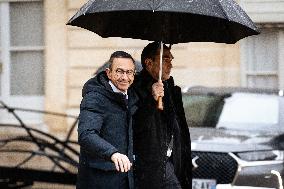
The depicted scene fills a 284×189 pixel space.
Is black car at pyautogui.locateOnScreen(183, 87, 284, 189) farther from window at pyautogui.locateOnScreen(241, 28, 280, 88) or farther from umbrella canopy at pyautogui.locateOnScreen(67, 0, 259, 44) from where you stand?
window at pyautogui.locateOnScreen(241, 28, 280, 88)

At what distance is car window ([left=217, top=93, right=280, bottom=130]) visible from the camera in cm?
822

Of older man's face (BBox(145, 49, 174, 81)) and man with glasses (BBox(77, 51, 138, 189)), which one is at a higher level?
older man's face (BBox(145, 49, 174, 81))

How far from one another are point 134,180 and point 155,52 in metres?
0.78

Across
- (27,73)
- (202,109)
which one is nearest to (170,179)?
(202,109)

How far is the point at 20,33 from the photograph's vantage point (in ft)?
46.3

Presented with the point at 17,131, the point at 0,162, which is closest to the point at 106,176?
Answer: the point at 0,162

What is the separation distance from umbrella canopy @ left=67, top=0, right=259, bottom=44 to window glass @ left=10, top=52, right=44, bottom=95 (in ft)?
28.4

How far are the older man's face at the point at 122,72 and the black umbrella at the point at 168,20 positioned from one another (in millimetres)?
232

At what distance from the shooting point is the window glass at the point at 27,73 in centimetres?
1410

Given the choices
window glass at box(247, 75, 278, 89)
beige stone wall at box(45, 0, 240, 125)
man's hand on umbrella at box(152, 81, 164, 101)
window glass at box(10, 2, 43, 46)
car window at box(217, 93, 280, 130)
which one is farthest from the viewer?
window glass at box(10, 2, 43, 46)

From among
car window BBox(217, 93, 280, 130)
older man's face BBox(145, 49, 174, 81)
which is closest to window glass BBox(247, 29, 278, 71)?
car window BBox(217, 93, 280, 130)

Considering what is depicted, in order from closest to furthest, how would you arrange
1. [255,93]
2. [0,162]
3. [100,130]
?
[100,130] → [255,93] → [0,162]

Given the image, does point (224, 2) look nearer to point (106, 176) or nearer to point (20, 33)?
point (106, 176)

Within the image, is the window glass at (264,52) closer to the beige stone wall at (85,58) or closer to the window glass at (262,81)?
the window glass at (262,81)
